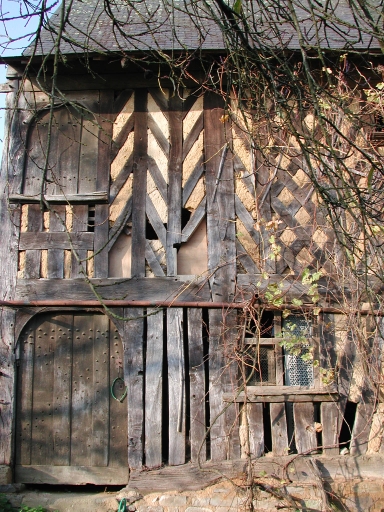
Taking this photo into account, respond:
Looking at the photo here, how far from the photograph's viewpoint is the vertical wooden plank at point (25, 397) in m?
5.38

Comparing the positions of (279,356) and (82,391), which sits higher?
(279,356)

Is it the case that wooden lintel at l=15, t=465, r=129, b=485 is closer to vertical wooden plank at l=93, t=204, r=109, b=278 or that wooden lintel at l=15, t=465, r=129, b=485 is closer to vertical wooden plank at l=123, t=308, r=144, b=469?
vertical wooden plank at l=123, t=308, r=144, b=469

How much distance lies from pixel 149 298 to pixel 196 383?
948 mm

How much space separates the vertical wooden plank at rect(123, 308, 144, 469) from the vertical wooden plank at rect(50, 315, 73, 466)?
0.60m

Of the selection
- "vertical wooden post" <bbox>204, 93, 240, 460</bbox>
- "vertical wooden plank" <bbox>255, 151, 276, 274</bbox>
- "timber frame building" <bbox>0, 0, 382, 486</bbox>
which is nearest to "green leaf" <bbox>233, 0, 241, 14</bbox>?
"vertical wooden post" <bbox>204, 93, 240, 460</bbox>

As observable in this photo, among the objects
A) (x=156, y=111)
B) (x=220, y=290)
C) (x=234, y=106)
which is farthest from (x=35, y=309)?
(x=234, y=106)

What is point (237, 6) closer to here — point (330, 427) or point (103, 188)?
point (103, 188)

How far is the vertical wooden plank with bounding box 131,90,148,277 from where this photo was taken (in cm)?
558

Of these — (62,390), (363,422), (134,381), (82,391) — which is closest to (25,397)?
(62,390)

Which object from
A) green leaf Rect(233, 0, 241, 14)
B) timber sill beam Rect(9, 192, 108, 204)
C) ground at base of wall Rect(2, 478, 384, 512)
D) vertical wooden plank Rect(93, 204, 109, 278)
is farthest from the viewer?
timber sill beam Rect(9, 192, 108, 204)

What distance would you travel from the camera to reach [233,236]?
5.63 meters

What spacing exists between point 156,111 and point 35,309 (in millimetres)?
2437

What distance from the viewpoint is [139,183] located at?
5.74m

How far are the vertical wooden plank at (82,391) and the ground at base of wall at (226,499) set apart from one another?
0.43m
